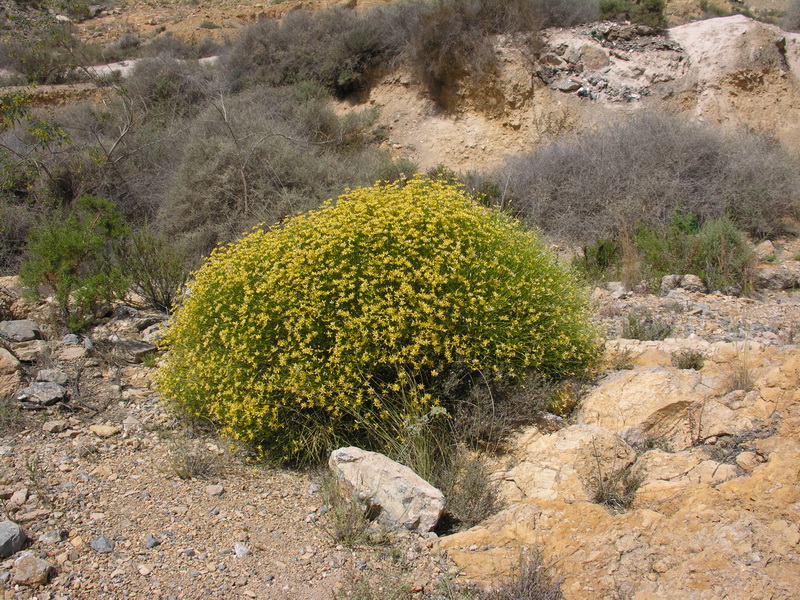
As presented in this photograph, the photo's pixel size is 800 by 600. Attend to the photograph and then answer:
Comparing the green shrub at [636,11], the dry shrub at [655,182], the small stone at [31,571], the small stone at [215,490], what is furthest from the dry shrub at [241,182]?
the green shrub at [636,11]

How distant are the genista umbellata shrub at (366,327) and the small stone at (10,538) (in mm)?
1137

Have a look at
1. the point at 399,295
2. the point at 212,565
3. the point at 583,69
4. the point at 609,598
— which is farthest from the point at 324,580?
the point at 583,69

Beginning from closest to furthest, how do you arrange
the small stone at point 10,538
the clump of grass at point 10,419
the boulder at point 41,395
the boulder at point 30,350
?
the small stone at point 10,538 → the clump of grass at point 10,419 → the boulder at point 41,395 → the boulder at point 30,350

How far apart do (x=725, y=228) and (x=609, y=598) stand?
550cm

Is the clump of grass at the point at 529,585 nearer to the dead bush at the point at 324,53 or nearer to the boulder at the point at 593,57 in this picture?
the boulder at the point at 593,57

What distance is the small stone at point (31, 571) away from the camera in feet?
7.57

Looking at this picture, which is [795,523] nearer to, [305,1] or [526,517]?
[526,517]

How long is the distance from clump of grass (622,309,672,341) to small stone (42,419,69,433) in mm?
4055

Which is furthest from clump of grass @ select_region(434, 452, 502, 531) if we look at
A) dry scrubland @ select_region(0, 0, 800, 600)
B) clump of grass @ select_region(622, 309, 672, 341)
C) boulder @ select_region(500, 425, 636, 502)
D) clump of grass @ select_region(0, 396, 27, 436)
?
clump of grass @ select_region(0, 396, 27, 436)

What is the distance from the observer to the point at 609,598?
2242mm

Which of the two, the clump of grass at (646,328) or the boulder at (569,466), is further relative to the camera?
the clump of grass at (646,328)

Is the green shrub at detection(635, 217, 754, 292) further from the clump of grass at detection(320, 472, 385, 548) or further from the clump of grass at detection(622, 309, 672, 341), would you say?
the clump of grass at detection(320, 472, 385, 548)

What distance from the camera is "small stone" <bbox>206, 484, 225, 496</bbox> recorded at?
3.14 meters

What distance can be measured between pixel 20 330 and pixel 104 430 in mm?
1868
